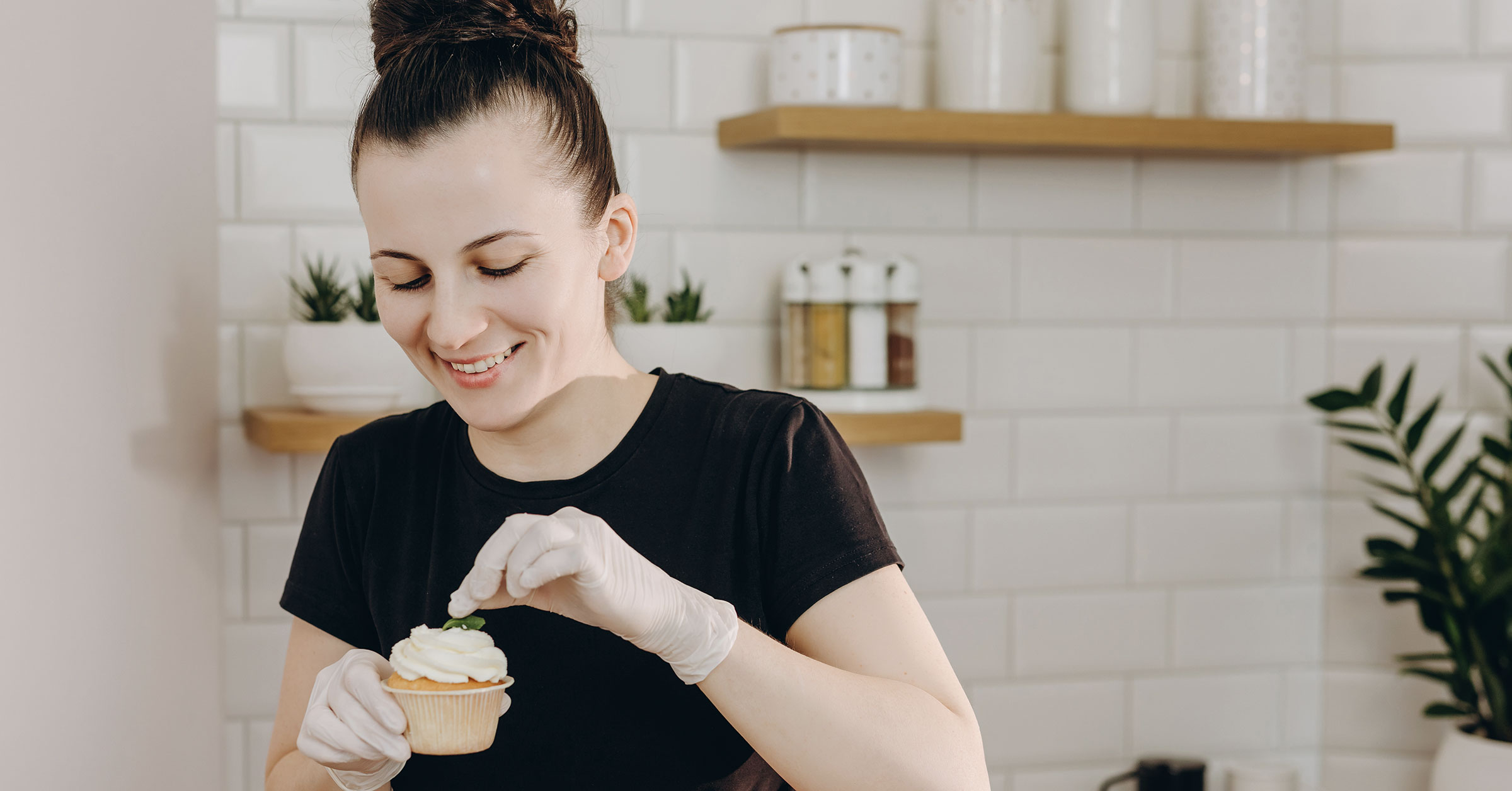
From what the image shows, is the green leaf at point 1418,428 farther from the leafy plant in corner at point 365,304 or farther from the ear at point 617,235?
the leafy plant in corner at point 365,304

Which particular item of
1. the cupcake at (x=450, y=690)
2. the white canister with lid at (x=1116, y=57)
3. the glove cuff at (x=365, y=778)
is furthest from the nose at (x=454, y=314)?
the white canister with lid at (x=1116, y=57)

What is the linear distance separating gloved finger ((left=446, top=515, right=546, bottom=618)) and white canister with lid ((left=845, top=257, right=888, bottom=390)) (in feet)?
2.84

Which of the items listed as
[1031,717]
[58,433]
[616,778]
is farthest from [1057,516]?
[58,433]

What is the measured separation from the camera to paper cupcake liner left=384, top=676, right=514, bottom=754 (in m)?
0.91

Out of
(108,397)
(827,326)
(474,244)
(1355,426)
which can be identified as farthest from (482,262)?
(1355,426)

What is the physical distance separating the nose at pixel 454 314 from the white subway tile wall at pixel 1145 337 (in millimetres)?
795

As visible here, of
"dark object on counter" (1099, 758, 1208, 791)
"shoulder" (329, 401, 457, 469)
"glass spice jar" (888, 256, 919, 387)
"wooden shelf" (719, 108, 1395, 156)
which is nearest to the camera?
"shoulder" (329, 401, 457, 469)

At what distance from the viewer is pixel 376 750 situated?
3.10 feet

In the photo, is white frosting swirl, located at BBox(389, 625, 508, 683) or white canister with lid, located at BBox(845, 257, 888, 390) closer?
white frosting swirl, located at BBox(389, 625, 508, 683)

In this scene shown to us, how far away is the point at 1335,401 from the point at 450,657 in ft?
4.44

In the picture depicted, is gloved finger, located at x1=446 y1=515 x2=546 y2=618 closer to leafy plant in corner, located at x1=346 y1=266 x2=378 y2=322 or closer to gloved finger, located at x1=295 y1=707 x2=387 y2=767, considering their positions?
gloved finger, located at x1=295 y1=707 x2=387 y2=767

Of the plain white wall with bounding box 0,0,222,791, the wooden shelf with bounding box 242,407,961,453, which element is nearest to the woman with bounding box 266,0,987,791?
the plain white wall with bounding box 0,0,222,791

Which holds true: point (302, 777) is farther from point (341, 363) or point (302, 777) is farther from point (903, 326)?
point (903, 326)

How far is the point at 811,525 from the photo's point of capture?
102 cm
